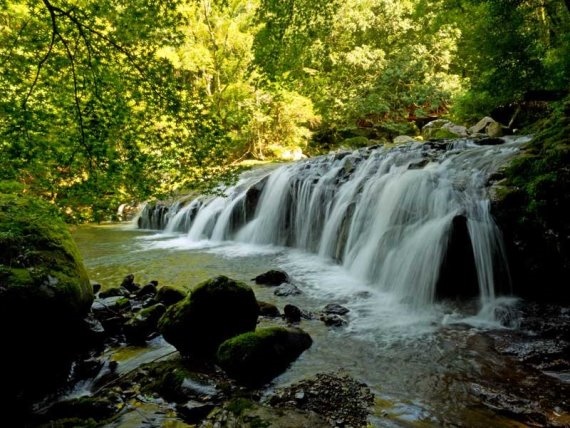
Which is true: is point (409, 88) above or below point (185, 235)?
above

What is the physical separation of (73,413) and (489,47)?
13.1 meters

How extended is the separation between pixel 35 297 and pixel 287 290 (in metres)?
4.35

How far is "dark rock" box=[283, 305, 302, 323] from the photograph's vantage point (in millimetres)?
Result: 5766

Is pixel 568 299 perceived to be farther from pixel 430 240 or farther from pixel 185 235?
pixel 185 235

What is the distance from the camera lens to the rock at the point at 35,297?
3.75 metres

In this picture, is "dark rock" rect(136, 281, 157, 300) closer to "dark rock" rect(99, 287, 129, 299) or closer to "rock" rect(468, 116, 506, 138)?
"dark rock" rect(99, 287, 129, 299)

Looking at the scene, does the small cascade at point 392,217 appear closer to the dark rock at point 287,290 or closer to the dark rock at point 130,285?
the dark rock at point 287,290

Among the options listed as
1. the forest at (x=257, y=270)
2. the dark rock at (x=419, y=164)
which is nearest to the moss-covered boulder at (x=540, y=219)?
the forest at (x=257, y=270)

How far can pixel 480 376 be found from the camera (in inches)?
152

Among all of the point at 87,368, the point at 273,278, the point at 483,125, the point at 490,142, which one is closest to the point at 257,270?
the point at 273,278

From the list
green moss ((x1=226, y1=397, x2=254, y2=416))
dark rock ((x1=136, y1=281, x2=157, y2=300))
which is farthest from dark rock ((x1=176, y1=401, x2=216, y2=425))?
dark rock ((x1=136, y1=281, x2=157, y2=300))

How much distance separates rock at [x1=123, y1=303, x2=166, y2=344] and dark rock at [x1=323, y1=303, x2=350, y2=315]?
2.67 metres

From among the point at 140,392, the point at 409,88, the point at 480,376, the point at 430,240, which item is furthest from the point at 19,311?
the point at 409,88

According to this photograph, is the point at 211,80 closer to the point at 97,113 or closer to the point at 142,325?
the point at 97,113
